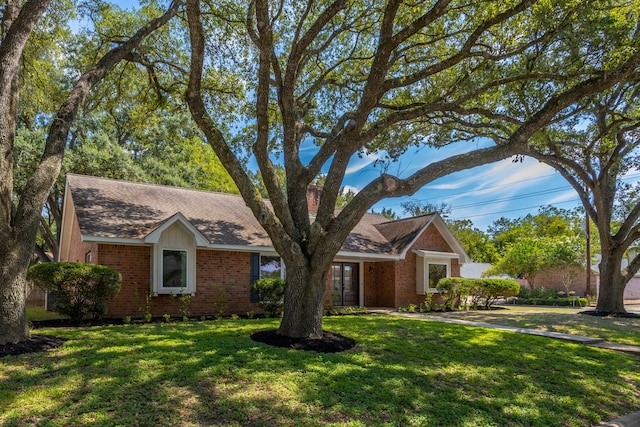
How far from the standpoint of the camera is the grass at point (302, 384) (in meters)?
4.42

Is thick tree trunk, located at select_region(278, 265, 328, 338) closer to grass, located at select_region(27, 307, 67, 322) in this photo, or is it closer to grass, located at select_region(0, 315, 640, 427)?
grass, located at select_region(0, 315, 640, 427)

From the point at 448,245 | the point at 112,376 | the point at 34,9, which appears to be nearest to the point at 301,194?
the point at 112,376

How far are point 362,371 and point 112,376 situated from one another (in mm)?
3391

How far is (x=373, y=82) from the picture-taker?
7.80 m

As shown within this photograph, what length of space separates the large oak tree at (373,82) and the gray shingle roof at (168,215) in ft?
11.9

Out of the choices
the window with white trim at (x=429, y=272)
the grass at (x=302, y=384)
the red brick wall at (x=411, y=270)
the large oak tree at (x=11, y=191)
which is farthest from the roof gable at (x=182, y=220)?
the grass at (x=302, y=384)

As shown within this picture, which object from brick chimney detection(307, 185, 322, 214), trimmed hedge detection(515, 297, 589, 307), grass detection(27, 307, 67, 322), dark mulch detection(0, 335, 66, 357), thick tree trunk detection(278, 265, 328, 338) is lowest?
trimmed hedge detection(515, 297, 589, 307)

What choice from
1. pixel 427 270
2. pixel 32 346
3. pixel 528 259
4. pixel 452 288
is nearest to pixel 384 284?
pixel 427 270

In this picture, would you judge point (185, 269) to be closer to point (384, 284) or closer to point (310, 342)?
point (310, 342)

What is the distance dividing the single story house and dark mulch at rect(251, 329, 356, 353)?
5.94m

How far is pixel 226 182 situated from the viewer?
1196 inches

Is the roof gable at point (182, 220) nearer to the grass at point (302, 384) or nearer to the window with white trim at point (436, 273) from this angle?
the window with white trim at point (436, 273)

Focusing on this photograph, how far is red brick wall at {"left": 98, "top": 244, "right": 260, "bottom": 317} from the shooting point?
496 inches

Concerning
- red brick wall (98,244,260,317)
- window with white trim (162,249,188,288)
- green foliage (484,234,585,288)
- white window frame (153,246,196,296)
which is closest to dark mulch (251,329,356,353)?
white window frame (153,246,196,296)
